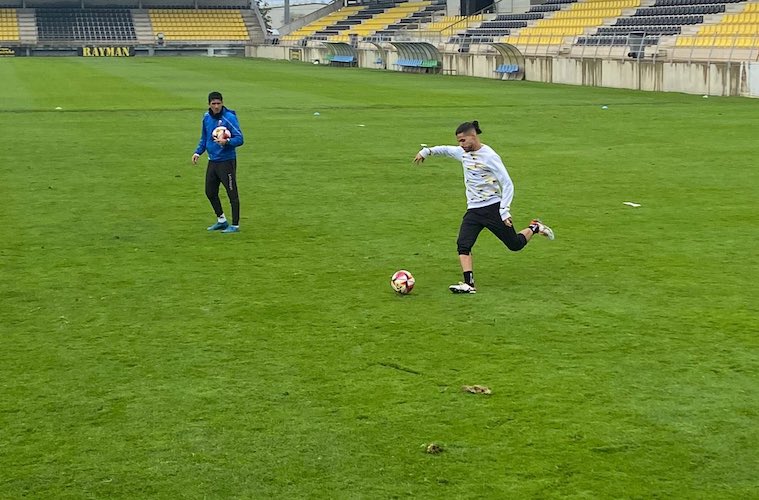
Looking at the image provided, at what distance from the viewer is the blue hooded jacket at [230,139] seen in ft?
41.3

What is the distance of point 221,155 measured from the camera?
12.7 m

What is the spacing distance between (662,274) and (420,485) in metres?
5.33

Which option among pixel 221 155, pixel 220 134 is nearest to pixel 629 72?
pixel 221 155

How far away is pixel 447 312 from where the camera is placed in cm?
898

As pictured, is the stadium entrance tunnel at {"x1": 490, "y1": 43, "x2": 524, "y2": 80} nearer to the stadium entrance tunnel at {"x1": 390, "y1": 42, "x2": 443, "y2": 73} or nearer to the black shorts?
the stadium entrance tunnel at {"x1": 390, "y1": 42, "x2": 443, "y2": 73}

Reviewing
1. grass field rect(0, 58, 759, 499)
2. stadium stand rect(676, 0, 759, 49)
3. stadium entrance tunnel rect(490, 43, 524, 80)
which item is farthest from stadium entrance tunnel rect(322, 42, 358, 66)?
grass field rect(0, 58, 759, 499)

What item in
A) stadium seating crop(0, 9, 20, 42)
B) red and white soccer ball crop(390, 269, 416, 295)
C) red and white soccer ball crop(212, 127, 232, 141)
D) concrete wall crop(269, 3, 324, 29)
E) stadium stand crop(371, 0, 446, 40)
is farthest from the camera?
concrete wall crop(269, 3, 324, 29)

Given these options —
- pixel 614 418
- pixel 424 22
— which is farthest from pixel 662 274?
pixel 424 22

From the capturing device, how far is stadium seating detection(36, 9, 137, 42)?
8850 cm

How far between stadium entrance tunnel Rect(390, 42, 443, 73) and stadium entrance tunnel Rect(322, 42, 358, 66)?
6.32 meters

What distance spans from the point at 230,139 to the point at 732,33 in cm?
2914

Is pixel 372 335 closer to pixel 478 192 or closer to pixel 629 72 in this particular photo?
pixel 478 192

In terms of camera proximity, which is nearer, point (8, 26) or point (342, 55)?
point (342, 55)

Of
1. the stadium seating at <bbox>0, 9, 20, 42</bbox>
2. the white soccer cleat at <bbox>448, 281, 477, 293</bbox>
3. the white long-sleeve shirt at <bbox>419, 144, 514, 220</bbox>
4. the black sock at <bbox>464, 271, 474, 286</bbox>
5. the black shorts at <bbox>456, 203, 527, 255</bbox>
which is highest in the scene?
the stadium seating at <bbox>0, 9, 20, 42</bbox>
